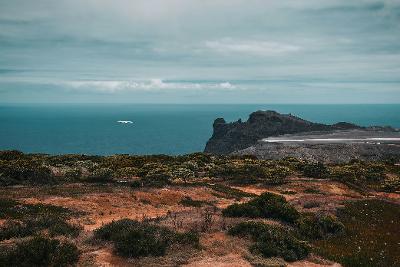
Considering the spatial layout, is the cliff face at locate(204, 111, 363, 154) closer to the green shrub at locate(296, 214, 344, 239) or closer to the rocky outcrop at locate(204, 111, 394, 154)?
the rocky outcrop at locate(204, 111, 394, 154)

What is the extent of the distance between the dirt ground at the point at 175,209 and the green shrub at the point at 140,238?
38 cm

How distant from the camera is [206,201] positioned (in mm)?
29672

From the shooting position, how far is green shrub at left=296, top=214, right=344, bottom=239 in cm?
1972

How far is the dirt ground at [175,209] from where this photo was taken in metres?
14.2

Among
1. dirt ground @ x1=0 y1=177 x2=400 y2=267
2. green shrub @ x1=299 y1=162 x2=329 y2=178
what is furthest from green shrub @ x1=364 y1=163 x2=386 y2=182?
dirt ground @ x1=0 y1=177 x2=400 y2=267

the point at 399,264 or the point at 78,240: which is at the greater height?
the point at 78,240

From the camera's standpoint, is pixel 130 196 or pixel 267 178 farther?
pixel 267 178

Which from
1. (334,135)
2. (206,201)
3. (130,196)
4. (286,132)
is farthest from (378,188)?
(286,132)

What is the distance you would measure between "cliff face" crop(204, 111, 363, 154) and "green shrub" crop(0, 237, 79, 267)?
98790mm

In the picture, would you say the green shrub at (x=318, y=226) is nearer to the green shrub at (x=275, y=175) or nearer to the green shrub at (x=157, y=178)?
the green shrub at (x=157, y=178)

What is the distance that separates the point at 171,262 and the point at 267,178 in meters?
29.4

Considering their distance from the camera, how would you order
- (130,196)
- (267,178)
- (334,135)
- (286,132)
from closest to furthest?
(130,196), (267,178), (334,135), (286,132)

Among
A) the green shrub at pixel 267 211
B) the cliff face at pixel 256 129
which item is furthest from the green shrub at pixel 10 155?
the cliff face at pixel 256 129

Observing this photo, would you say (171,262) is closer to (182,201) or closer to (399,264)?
(399,264)
